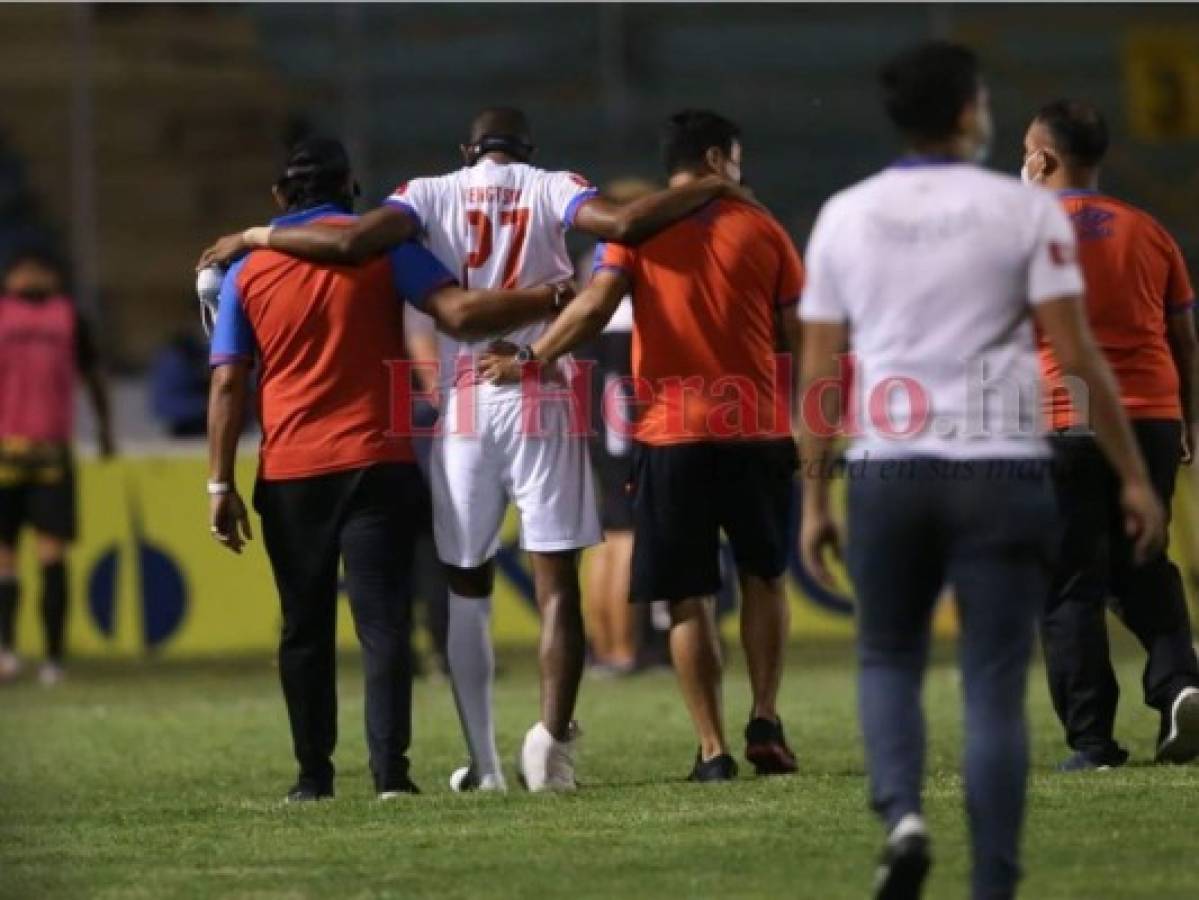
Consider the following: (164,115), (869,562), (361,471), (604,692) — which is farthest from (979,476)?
(164,115)

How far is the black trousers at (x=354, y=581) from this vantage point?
32.1 ft

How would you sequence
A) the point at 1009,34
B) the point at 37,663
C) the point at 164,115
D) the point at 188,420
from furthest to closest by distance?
the point at 164,115 < the point at 1009,34 < the point at 188,420 < the point at 37,663

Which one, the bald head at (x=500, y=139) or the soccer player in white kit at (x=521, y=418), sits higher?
the bald head at (x=500, y=139)

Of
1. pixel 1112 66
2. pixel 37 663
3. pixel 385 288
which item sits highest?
pixel 1112 66

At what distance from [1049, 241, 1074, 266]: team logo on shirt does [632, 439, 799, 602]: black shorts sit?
365cm

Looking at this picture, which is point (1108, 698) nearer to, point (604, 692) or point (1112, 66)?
point (604, 692)

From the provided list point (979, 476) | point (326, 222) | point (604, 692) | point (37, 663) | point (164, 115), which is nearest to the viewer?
point (979, 476)

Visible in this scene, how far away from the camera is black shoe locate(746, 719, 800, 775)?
1029 centimetres

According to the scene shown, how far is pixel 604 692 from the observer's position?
1540 centimetres

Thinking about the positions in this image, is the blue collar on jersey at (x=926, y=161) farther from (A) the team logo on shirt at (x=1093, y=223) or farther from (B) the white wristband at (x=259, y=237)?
(B) the white wristband at (x=259, y=237)

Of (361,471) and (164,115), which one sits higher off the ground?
(164,115)

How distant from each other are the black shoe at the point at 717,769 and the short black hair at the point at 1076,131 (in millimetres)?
2333

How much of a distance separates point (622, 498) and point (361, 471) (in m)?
6.16

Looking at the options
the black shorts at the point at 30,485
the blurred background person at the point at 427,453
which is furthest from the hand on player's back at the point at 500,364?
the black shorts at the point at 30,485
